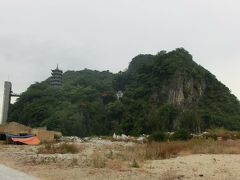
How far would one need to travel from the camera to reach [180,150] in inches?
688

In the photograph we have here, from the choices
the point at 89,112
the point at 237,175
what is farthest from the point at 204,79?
the point at 237,175

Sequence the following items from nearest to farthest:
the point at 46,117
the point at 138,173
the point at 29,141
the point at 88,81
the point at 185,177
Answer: the point at 185,177
the point at 138,173
the point at 29,141
the point at 46,117
the point at 88,81

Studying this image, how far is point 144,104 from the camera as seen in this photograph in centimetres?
7950

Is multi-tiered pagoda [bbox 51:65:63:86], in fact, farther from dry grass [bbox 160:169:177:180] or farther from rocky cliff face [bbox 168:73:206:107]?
dry grass [bbox 160:169:177:180]

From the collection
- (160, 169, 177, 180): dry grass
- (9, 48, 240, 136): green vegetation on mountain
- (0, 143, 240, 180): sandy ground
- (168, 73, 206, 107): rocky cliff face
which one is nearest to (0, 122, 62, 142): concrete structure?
(9, 48, 240, 136): green vegetation on mountain

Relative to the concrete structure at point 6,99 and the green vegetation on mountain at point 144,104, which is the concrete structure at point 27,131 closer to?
the concrete structure at point 6,99

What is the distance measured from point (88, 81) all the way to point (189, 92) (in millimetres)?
31234

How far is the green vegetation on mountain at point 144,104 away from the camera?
73.4 m

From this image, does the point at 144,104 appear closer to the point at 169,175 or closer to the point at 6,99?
the point at 6,99

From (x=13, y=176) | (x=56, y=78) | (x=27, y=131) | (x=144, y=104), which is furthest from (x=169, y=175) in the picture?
(x=56, y=78)

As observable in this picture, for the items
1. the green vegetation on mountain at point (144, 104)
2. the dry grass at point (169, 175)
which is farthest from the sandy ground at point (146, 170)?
the green vegetation on mountain at point (144, 104)

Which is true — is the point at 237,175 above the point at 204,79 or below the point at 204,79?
below

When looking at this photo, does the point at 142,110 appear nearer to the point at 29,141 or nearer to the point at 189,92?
the point at 189,92

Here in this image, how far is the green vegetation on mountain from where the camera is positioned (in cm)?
7344
